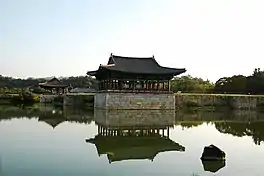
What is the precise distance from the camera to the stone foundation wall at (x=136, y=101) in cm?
3359

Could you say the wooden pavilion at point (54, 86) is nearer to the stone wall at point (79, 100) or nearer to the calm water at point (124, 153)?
the stone wall at point (79, 100)

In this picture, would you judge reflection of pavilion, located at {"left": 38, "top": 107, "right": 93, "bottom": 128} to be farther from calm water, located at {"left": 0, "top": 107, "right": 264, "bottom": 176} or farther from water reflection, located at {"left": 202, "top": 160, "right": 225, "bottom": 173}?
water reflection, located at {"left": 202, "top": 160, "right": 225, "bottom": 173}

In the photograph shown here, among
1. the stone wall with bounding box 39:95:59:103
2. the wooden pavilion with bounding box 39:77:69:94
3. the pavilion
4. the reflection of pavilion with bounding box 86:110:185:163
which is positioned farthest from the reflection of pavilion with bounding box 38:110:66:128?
the wooden pavilion with bounding box 39:77:69:94

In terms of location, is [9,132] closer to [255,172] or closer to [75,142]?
[75,142]

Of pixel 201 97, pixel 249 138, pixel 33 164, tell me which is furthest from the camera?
pixel 201 97

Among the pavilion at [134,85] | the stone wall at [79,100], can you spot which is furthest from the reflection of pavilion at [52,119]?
the stone wall at [79,100]

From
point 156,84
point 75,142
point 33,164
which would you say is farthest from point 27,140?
point 156,84

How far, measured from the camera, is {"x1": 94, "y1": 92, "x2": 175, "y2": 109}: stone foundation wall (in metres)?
33.6

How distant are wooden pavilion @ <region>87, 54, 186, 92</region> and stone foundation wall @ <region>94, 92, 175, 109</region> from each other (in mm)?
669

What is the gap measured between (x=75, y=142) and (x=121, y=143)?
1.86 m

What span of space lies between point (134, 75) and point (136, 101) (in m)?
2.44

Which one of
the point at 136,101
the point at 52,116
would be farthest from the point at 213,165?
the point at 136,101

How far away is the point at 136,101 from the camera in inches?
1345

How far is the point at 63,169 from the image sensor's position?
964 cm
